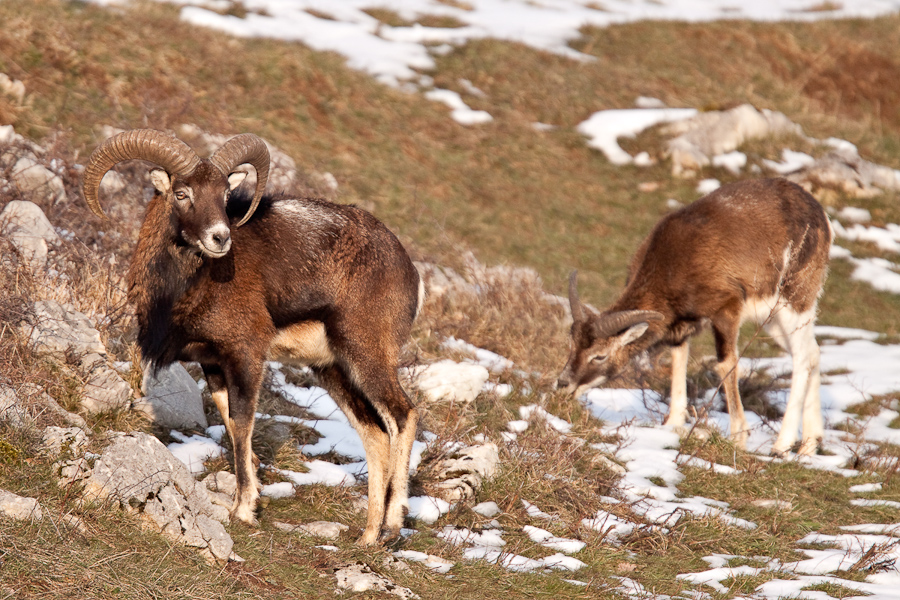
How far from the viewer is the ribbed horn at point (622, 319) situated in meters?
9.72

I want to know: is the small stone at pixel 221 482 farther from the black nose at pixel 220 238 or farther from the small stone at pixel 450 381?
the small stone at pixel 450 381

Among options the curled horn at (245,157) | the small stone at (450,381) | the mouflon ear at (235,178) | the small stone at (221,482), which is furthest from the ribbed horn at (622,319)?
the small stone at (221,482)

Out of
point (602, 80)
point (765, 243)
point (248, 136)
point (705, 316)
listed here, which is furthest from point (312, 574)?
point (602, 80)

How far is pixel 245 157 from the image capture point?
6.38 m

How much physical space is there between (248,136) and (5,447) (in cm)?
264

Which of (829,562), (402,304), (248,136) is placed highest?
(248,136)

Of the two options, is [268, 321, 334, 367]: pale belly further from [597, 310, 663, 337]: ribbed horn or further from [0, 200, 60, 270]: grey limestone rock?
[597, 310, 663, 337]: ribbed horn

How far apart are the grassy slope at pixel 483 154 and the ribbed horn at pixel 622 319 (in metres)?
0.96

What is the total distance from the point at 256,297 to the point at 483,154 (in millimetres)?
13224

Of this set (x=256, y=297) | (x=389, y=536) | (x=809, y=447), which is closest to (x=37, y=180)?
(x=256, y=297)

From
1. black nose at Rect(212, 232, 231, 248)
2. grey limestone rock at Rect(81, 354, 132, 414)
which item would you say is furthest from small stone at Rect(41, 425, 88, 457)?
black nose at Rect(212, 232, 231, 248)

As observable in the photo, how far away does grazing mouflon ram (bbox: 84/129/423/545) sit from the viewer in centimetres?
602

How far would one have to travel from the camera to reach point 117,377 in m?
6.78

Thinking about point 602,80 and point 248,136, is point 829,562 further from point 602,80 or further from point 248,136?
point 602,80
